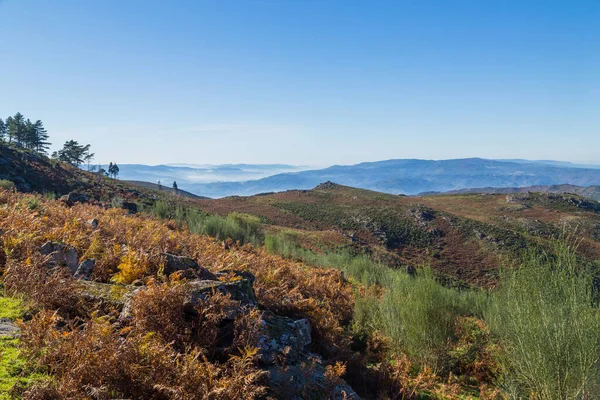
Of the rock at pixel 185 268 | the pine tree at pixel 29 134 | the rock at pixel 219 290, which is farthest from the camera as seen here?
the pine tree at pixel 29 134

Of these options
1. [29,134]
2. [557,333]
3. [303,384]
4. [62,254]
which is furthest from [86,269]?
[29,134]

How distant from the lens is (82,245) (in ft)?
19.5

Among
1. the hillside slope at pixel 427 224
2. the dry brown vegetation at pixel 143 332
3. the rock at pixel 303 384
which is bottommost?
the hillside slope at pixel 427 224

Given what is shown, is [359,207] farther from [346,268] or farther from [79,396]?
[79,396]

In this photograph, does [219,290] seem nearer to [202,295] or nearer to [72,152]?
[202,295]

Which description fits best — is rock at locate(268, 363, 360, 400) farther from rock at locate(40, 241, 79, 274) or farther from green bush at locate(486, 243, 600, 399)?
Result: rock at locate(40, 241, 79, 274)

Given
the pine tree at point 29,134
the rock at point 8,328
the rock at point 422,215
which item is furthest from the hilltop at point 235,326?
the pine tree at point 29,134

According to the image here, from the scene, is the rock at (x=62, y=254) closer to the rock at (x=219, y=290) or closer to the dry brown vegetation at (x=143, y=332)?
the dry brown vegetation at (x=143, y=332)

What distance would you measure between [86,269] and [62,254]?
0.47 m

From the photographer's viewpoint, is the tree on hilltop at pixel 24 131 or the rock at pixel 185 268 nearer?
the rock at pixel 185 268

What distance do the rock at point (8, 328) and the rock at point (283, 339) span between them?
235cm

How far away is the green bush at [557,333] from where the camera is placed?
4.27m

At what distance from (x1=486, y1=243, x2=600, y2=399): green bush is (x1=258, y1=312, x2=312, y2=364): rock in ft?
8.88

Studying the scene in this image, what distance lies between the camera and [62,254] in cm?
532
